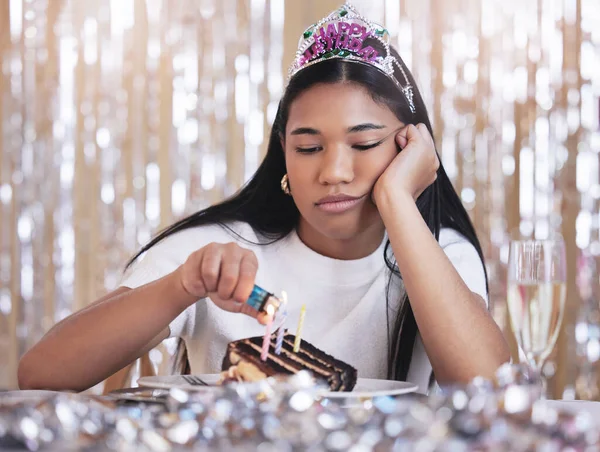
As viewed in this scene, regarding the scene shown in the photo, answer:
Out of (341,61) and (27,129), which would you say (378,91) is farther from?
(27,129)

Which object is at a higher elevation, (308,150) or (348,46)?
(348,46)

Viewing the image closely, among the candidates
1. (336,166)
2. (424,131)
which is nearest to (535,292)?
(336,166)

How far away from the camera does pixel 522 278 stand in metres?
0.90

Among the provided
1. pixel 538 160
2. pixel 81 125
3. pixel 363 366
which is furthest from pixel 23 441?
pixel 81 125

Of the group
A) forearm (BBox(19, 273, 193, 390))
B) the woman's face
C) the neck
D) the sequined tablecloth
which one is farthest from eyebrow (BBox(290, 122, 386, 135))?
the sequined tablecloth

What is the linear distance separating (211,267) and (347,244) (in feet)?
1.78

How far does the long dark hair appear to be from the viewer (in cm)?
139

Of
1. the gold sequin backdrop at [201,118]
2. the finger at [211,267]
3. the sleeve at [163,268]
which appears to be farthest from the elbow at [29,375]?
the gold sequin backdrop at [201,118]

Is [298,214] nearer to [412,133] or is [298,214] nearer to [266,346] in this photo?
[412,133]

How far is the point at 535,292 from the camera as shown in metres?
0.90

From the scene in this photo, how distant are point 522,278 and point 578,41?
248cm

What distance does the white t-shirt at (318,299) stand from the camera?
4.59 ft

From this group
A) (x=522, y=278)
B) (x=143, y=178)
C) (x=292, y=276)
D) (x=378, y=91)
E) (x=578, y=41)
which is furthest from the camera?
(x=143, y=178)

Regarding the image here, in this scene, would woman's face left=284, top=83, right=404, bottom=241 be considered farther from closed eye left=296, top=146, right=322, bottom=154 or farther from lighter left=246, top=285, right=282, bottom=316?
lighter left=246, top=285, right=282, bottom=316
